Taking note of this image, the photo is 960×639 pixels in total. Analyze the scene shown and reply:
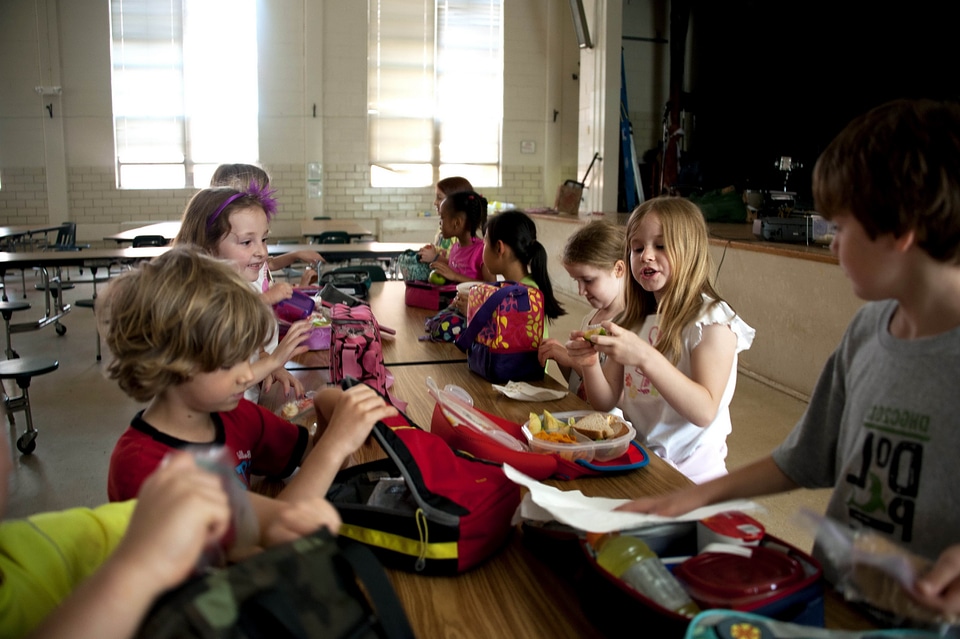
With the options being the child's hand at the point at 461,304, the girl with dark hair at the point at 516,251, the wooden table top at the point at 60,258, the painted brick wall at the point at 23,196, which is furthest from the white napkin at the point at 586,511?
the painted brick wall at the point at 23,196

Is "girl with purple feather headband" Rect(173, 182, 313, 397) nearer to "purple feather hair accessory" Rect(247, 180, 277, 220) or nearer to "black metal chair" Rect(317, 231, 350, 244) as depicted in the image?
"purple feather hair accessory" Rect(247, 180, 277, 220)

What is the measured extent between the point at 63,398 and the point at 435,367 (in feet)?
11.6

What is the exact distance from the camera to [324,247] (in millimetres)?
6430

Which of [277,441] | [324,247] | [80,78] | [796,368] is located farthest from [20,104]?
[277,441]

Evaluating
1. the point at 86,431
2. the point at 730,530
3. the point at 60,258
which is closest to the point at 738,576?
the point at 730,530

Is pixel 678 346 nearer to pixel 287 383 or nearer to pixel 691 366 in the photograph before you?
pixel 691 366

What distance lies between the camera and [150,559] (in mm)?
692

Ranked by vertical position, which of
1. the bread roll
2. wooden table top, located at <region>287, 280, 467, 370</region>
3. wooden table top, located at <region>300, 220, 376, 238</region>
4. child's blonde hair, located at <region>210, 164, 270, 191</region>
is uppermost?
child's blonde hair, located at <region>210, 164, 270, 191</region>

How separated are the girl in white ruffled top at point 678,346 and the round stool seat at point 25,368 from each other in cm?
305

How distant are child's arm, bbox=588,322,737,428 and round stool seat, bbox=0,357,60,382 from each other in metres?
3.20

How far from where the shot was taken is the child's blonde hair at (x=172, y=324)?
48.8 inches

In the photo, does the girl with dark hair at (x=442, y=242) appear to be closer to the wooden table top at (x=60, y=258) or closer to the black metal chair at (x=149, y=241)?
the wooden table top at (x=60, y=258)

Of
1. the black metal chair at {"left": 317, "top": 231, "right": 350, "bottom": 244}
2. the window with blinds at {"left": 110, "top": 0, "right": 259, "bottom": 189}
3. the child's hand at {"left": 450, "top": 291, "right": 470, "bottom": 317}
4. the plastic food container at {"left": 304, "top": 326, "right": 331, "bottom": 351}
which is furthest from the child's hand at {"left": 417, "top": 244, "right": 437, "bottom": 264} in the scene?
the window with blinds at {"left": 110, "top": 0, "right": 259, "bottom": 189}

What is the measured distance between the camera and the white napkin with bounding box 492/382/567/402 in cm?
217
